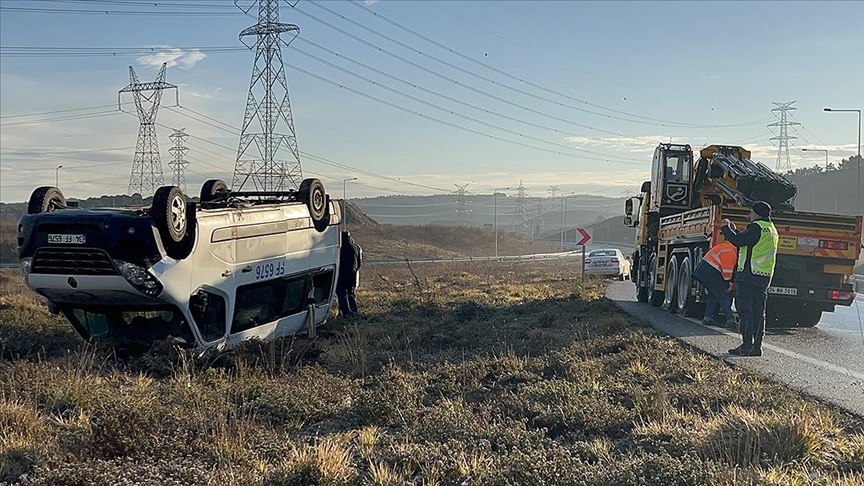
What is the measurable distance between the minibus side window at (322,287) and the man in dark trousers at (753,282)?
19.9 ft

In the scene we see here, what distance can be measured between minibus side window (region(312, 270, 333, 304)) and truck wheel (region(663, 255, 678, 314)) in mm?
7156

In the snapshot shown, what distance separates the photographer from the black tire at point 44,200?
859 cm

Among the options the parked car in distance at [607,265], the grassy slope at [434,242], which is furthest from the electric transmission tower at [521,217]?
the parked car in distance at [607,265]

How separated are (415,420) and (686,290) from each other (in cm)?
1038

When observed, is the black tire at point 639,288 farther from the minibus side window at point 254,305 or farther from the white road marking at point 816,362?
the minibus side window at point 254,305

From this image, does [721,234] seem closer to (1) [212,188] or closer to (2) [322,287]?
(2) [322,287]

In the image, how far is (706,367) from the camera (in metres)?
8.50

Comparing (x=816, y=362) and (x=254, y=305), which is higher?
(x=254, y=305)

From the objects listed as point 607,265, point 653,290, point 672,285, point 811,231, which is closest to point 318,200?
point 672,285

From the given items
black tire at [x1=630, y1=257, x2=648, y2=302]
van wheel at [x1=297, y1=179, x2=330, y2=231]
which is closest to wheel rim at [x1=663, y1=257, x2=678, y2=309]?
black tire at [x1=630, y1=257, x2=648, y2=302]

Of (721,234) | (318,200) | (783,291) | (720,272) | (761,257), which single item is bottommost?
(783,291)

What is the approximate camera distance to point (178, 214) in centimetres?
822

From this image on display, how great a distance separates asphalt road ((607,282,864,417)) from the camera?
7.91 meters

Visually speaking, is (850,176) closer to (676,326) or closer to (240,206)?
(676,326)
